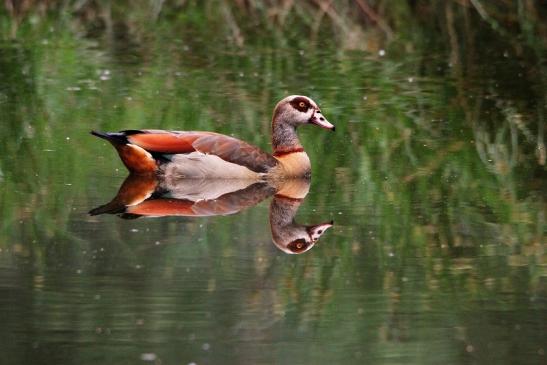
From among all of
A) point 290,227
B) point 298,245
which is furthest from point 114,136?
point 298,245

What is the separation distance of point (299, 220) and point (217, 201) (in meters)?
0.93

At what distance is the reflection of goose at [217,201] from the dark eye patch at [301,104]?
814mm

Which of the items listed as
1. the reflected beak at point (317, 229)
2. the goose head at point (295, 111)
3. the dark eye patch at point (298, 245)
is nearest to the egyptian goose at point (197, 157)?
the goose head at point (295, 111)

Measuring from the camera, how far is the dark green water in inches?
271

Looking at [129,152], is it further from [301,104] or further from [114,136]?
[301,104]

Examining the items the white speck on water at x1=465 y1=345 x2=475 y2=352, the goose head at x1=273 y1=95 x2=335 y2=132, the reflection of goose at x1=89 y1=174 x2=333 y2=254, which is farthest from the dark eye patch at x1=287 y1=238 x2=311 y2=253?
the goose head at x1=273 y1=95 x2=335 y2=132

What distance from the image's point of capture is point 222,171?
11.4 m

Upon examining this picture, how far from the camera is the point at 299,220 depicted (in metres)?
9.66

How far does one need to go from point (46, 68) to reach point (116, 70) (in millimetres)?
733

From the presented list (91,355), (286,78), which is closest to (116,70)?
(286,78)

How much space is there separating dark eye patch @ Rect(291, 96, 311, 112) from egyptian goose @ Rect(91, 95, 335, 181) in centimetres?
52

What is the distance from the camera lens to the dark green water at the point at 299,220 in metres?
6.87

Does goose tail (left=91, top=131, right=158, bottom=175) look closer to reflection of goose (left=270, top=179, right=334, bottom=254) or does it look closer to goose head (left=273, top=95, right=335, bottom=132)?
reflection of goose (left=270, top=179, right=334, bottom=254)

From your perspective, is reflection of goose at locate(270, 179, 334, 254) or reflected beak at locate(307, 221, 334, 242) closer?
reflection of goose at locate(270, 179, 334, 254)
